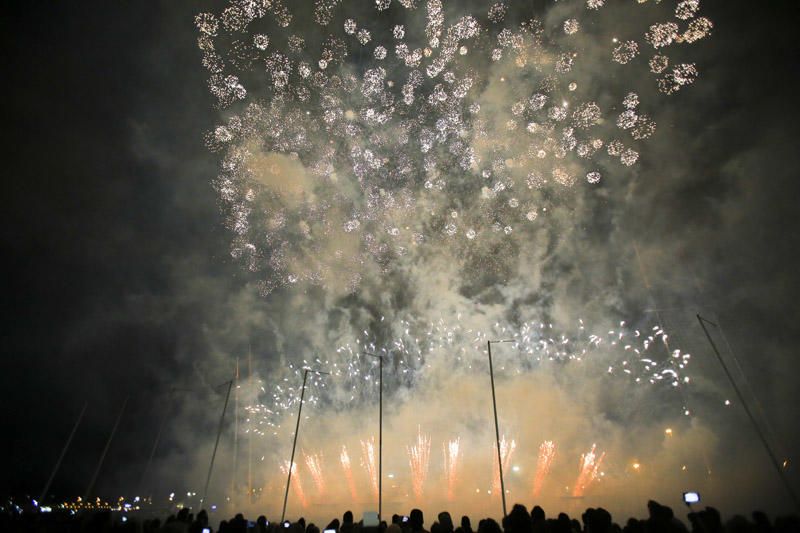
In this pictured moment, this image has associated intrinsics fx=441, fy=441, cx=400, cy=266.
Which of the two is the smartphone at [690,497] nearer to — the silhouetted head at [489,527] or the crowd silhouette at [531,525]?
the crowd silhouette at [531,525]

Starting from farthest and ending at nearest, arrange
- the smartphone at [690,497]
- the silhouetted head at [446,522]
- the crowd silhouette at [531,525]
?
the smartphone at [690,497] → the silhouetted head at [446,522] → the crowd silhouette at [531,525]

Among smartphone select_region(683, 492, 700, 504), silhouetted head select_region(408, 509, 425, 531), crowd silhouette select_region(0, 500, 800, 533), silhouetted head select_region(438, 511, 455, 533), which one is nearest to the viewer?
crowd silhouette select_region(0, 500, 800, 533)

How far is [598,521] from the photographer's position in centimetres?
916

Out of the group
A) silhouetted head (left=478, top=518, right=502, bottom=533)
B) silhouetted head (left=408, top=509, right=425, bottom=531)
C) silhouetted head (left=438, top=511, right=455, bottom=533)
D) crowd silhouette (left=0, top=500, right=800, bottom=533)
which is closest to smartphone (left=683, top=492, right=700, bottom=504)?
crowd silhouette (left=0, top=500, right=800, bottom=533)

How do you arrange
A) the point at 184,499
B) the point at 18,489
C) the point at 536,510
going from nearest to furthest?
the point at 536,510, the point at 18,489, the point at 184,499

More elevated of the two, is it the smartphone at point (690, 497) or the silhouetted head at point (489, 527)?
the smartphone at point (690, 497)

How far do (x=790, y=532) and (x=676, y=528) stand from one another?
8.02 ft

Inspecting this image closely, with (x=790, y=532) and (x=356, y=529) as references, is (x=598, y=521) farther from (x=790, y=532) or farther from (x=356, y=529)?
(x=356, y=529)

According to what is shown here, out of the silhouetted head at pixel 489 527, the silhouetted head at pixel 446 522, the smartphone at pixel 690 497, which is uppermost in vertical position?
the smartphone at pixel 690 497

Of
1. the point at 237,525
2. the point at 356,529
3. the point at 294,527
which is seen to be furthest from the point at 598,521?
the point at 237,525

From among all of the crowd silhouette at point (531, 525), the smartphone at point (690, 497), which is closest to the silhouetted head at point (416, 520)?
the crowd silhouette at point (531, 525)

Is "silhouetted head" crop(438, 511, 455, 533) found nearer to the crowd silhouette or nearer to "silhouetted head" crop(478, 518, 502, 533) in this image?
the crowd silhouette

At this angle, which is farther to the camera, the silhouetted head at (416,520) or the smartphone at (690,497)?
the smartphone at (690,497)

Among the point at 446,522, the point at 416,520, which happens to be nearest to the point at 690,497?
the point at 446,522
